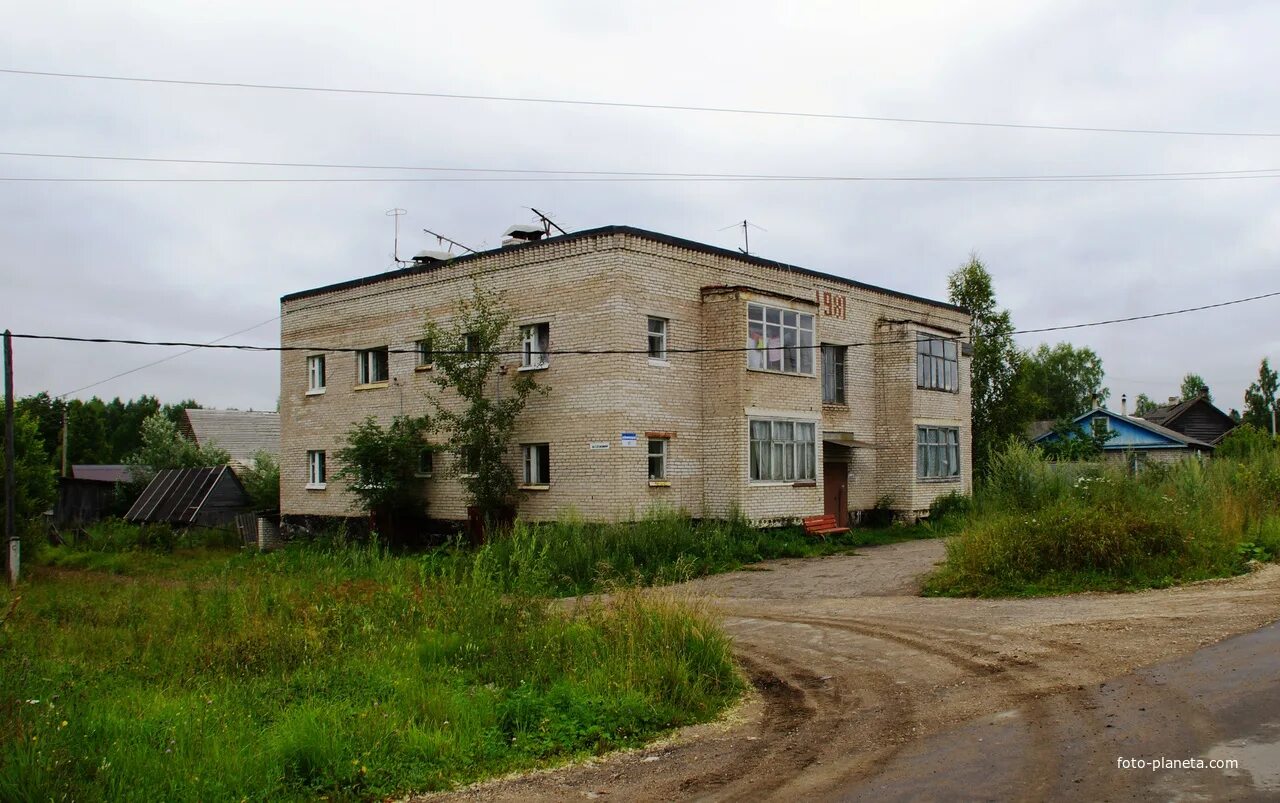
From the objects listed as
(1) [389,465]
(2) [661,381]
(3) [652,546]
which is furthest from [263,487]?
(3) [652,546]

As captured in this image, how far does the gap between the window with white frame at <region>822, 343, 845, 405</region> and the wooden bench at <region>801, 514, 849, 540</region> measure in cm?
420

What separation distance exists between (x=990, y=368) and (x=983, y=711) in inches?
1399

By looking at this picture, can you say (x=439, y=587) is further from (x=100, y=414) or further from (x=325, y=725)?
(x=100, y=414)

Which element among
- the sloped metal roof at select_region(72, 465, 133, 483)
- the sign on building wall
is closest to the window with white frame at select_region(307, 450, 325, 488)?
the sign on building wall

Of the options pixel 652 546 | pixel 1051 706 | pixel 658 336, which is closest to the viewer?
pixel 1051 706

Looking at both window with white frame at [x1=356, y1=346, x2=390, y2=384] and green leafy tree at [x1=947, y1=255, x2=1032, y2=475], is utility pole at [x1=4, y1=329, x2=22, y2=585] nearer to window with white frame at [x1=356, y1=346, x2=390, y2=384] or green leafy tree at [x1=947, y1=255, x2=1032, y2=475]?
window with white frame at [x1=356, y1=346, x2=390, y2=384]

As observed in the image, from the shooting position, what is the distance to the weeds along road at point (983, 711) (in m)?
6.25

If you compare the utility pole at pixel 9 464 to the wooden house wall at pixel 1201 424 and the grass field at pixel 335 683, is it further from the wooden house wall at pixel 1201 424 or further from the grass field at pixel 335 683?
the wooden house wall at pixel 1201 424

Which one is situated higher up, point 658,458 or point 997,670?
point 658,458

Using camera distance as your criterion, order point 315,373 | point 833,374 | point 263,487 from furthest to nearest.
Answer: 1. point 263,487
2. point 315,373
3. point 833,374

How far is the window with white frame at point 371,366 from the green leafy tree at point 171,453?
2289 centimetres

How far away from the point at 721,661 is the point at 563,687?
64.9 inches

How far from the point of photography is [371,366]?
28.4 m

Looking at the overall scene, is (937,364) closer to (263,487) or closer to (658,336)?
(658,336)
